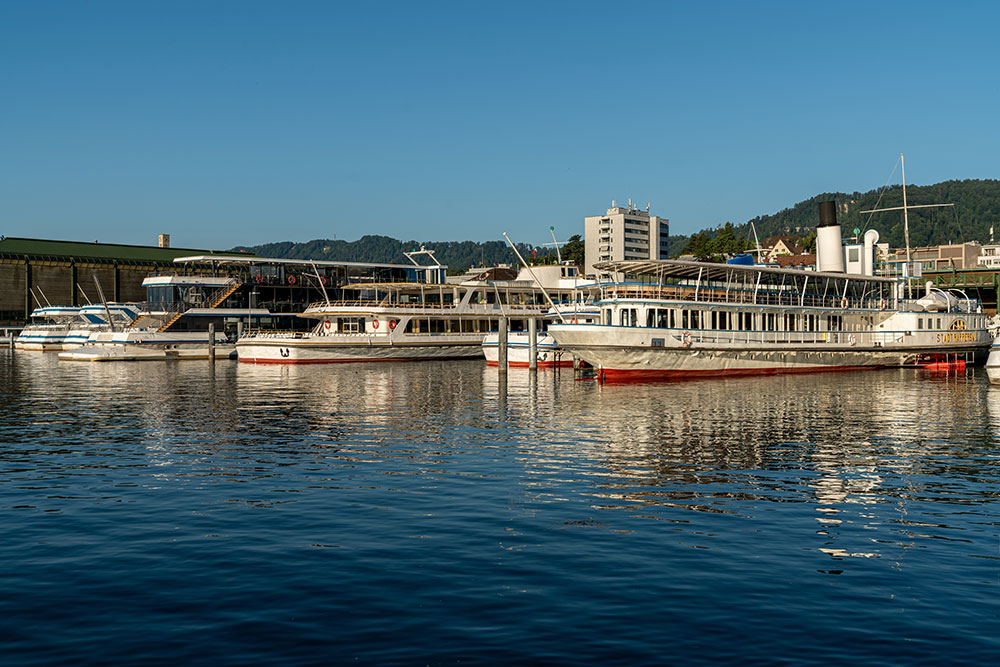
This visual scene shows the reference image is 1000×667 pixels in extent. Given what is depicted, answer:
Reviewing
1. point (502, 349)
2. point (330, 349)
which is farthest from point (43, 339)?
point (502, 349)

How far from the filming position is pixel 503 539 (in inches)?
685

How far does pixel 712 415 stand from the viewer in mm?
37906

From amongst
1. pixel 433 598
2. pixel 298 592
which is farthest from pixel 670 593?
pixel 298 592

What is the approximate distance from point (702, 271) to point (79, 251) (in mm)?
123234

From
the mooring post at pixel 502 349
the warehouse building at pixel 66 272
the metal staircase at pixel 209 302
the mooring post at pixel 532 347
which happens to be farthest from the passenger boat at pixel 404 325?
the warehouse building at pixel 66 272

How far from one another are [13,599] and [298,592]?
14.5ft

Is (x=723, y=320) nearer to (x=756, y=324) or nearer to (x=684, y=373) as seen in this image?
(x=756, y=324)

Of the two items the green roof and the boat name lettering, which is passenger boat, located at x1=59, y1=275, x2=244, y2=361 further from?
the boat name lettering

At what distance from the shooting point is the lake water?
12172 mm

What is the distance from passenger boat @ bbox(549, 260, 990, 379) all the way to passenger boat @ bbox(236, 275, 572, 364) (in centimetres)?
2831

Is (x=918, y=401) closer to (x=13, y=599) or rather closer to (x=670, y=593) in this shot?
(x=670, y=593)

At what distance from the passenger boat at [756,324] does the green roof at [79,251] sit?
114m

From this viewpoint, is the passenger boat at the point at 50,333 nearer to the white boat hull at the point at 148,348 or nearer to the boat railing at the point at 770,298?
the white boat hull at the point at 148,348

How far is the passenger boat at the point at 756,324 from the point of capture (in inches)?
2275
